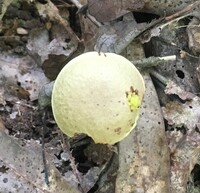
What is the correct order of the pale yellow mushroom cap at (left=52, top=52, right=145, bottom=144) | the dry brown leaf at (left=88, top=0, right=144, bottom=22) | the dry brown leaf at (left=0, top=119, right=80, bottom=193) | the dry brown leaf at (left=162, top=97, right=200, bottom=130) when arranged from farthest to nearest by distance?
the dry brown leaf at (left=88, top=0, right=144, bottom=22), the dry brown leaf at (left=162, top=97, right=200, bottom=130), the dry brown leaf at (left=0, top=119, right=80, bottom=193), the pale yellow mushroom cap at (left=52, top=52, right=145, bottom=144)

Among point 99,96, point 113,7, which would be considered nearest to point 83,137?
point 99,96

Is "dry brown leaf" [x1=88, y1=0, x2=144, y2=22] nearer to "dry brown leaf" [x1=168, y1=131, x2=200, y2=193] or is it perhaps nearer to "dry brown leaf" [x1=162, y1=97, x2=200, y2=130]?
"dry brown leaf" [x1=162, y1=97, x2=200, y2=130]

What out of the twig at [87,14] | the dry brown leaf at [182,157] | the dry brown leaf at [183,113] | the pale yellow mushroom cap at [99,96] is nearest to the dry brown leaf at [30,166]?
the pale yellow mushroom cap at [99,96]

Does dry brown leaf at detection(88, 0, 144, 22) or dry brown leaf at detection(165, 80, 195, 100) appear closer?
dry brown leaf at detection(165, 80, 195, 100)

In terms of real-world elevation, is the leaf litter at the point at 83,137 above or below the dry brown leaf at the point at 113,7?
below

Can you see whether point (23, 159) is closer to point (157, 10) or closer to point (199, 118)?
point (199, 118)

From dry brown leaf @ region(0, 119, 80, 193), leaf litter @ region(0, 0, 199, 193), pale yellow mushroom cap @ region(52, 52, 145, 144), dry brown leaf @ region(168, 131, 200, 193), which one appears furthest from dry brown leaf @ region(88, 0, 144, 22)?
dry brown leaf @ region(0, 119, 80, 193)

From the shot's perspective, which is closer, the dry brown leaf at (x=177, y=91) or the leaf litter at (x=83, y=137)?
the leaf litter at (x=83, y=137)

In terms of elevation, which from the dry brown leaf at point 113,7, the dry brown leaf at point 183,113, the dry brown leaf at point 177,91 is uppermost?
the dry brown leaf at point 113,7

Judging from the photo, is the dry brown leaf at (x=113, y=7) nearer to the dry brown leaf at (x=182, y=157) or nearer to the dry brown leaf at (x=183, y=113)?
the dry brown leaf at (x=183, y=113)
